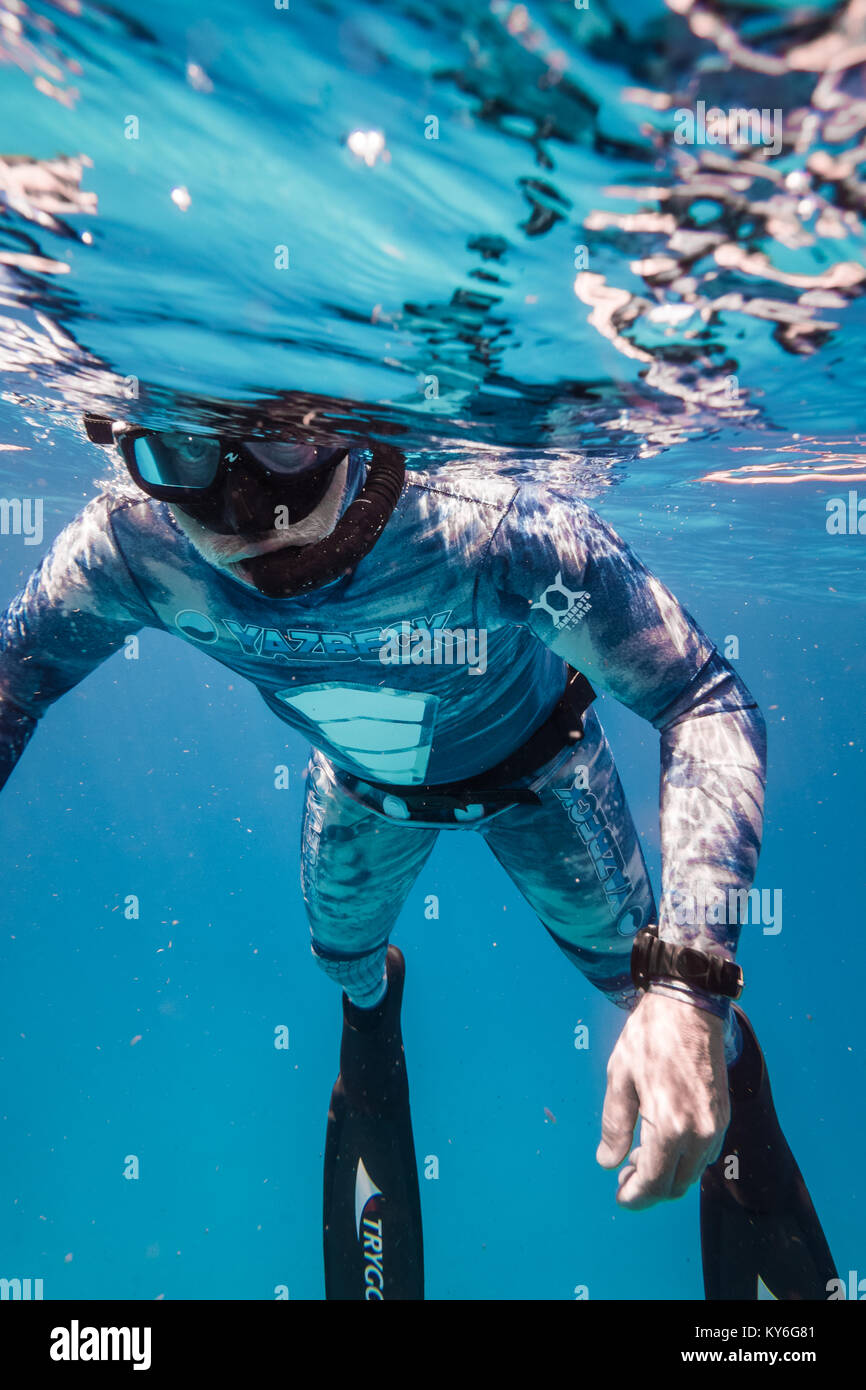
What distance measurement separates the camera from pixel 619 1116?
206 cm

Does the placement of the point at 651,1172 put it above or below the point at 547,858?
below

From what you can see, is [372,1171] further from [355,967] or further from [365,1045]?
[355,967]

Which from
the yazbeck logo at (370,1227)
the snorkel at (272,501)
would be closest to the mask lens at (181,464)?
the snorkel at (272,501)

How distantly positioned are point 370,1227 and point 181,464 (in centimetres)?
539

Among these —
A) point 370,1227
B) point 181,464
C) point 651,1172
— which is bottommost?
point 370,1227

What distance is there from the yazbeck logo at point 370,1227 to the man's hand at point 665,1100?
4.09 metres

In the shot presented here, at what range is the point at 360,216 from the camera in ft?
8.29

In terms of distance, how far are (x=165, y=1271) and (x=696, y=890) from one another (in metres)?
21.2

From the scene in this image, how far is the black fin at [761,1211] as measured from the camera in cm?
445

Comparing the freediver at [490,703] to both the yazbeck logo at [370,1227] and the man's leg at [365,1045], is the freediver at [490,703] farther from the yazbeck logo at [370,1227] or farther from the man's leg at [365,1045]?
the yazbeck logo at [370,1227]

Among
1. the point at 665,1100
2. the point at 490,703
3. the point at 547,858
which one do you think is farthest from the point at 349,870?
the point at 665,1100

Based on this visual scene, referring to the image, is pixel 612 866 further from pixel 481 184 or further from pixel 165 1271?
pixel 165 1271

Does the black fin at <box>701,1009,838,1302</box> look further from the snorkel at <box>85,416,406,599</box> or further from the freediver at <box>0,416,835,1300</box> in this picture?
the snorkel at <box>85,416,406,599</box>
